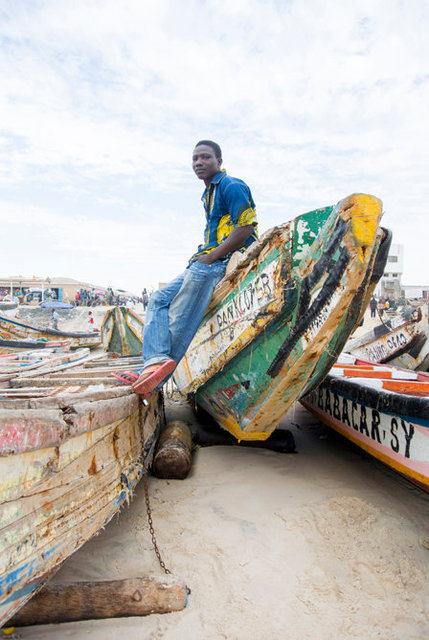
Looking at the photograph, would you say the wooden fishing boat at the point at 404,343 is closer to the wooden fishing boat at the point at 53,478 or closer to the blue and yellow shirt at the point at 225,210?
the blue and yellow shirt at the point at 225,210

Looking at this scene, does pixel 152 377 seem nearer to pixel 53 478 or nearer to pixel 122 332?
pixel 53 478

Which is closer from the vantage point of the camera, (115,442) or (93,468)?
(93,468)

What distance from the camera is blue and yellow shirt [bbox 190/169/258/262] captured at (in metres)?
3.24

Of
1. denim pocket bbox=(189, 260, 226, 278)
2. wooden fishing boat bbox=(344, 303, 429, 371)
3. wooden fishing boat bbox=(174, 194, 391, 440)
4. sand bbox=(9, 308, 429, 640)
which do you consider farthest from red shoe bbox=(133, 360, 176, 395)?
wooden fishing boat bbox=(344, 303, 429, 371)

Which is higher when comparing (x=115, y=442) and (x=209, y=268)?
(x=209, y=268)

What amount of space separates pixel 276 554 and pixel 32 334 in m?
11.7

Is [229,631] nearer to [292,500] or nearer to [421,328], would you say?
[292,500]

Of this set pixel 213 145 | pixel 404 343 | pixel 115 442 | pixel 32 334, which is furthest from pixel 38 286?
pixel 115 442

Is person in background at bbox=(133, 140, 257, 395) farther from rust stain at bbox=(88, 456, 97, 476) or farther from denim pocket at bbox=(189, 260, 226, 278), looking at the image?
rust stain at bbox=(88, 456, 97, 476)

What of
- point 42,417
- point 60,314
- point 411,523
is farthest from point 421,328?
point 60,314

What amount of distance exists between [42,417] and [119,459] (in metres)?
1.01

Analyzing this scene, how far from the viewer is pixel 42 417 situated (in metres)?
1.69

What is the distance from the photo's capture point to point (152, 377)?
2867 mm

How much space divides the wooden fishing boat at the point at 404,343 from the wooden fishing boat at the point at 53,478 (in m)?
4.86
